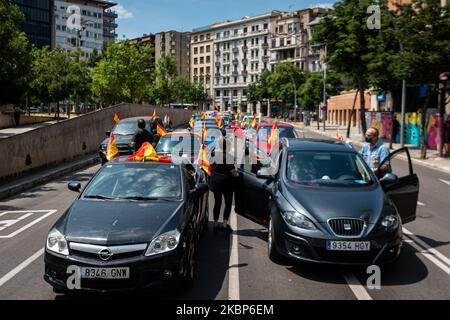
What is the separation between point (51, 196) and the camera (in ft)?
43.5

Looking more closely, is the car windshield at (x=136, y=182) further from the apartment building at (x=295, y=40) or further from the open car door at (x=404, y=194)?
the apartment building at (x=295, y=40)

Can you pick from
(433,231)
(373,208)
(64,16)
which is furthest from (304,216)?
(64,16)

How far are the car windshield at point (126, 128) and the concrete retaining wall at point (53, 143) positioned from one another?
214cm

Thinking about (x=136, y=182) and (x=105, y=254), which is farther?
(x=136, y=182)

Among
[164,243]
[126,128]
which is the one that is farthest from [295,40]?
[164,243]

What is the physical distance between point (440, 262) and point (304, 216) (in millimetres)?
2435

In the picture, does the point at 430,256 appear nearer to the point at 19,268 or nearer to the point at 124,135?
the point at 19,268

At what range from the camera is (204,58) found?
138 metres

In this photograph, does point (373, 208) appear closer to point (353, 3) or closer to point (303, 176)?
point (303, 176)

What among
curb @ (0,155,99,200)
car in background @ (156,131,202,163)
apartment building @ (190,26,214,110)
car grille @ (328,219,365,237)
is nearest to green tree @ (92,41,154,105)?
curb @ (0,155,99,200)

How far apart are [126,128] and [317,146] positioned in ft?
44.2

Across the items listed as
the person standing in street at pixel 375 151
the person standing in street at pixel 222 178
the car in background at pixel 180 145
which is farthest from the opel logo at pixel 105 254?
the car in background at pixel 180 145

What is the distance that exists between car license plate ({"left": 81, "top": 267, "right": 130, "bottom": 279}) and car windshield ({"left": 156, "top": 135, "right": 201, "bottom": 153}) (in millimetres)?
7472

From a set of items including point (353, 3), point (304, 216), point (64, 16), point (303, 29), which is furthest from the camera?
point (64, 16)
